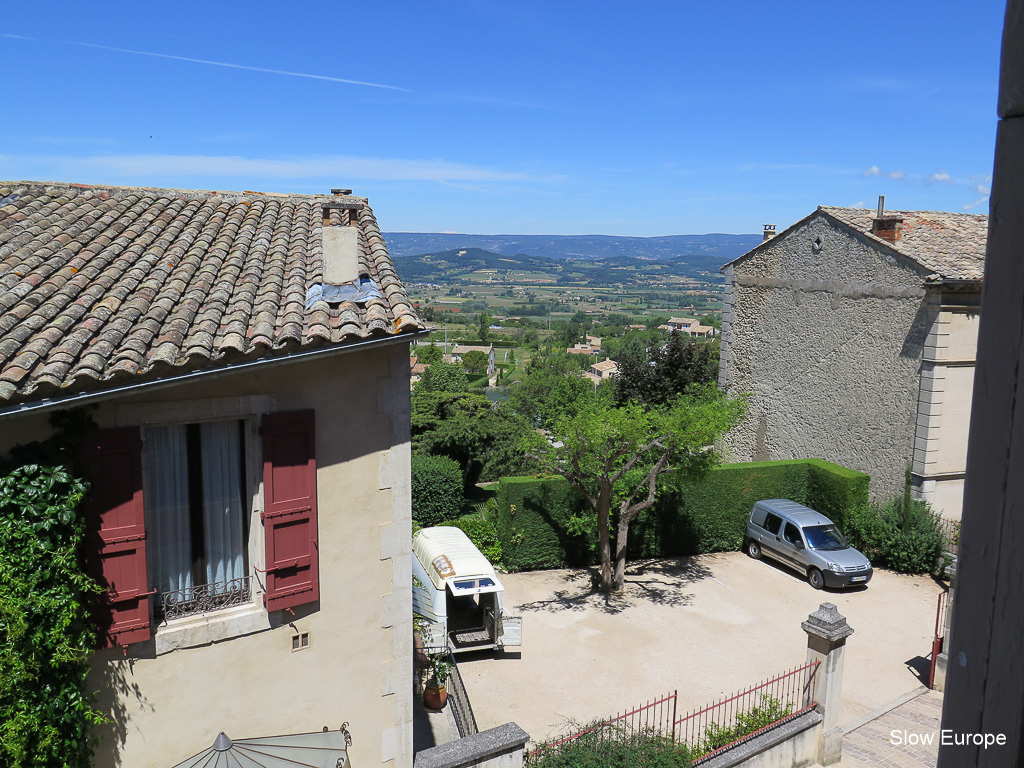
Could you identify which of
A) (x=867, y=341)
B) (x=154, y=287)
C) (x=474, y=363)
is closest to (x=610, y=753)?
(x=154, y=287)

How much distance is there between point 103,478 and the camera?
5887 mm

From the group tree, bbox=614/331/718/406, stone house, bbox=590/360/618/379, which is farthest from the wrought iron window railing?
stone house, bbox=590/360/618/379

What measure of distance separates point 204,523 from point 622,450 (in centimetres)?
1016

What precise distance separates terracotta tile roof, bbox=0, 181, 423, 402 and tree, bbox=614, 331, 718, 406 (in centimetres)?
1891

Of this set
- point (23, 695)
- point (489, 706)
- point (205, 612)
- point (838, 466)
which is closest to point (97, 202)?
point (205, 612)

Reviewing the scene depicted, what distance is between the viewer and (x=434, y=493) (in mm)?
21141

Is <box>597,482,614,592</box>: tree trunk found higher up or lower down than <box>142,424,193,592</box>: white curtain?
lower down

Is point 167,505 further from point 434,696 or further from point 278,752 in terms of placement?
point 434,696

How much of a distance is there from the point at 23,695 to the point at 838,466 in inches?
713

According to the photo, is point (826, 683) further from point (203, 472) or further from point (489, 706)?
point (203, 472)

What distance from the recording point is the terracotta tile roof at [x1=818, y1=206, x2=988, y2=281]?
1684cm

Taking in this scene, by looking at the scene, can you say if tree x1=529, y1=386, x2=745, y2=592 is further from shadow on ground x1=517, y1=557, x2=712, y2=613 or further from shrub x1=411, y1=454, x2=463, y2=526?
shrub x1=411, y1=454, x2=463, y2=526

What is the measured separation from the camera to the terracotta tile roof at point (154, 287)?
5672mm

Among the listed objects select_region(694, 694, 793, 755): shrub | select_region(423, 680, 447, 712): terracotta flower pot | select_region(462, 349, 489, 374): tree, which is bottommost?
select_region(462, 349, 489, 374): tree
